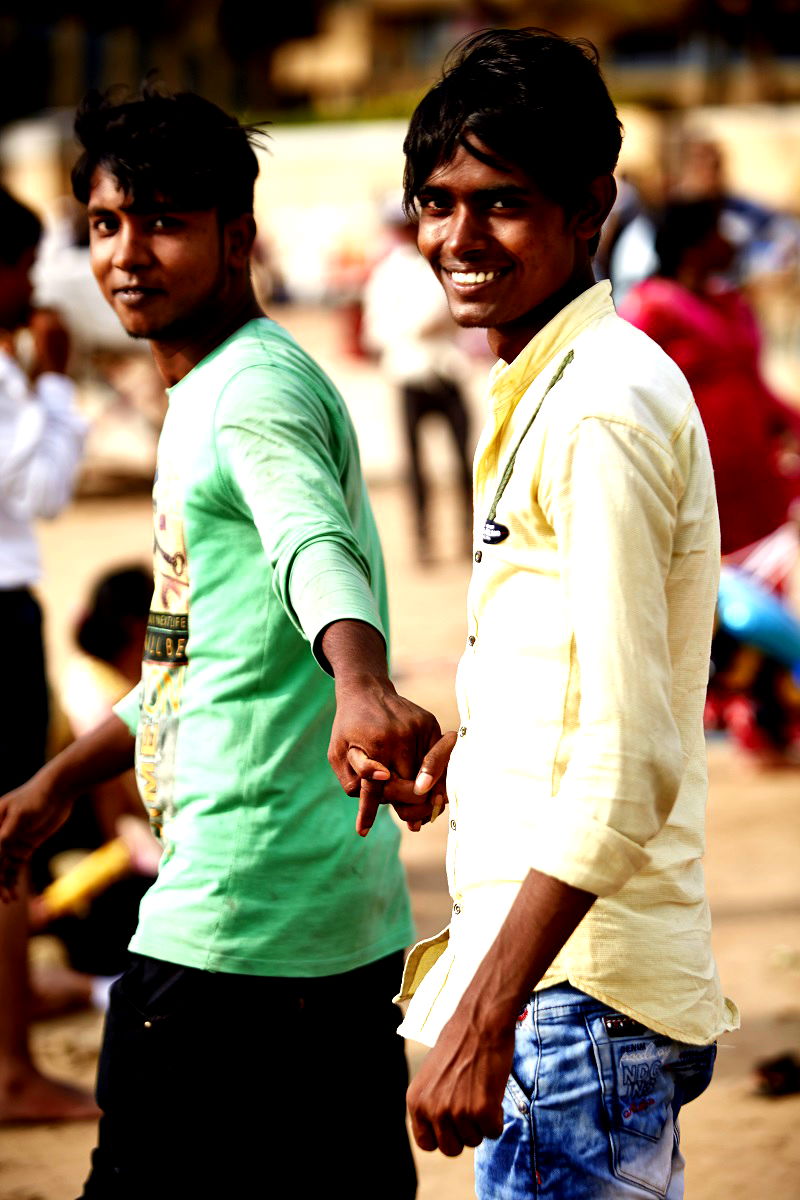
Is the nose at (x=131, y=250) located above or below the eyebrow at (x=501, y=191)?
below

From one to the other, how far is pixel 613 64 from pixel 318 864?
140ft

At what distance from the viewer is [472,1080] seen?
156 centimetres

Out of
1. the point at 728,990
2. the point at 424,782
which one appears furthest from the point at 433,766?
the point at 728,990

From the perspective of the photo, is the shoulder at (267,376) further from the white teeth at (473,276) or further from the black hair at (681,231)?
the black hair at (681,231)

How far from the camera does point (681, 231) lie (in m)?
5.24

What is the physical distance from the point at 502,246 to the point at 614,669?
50 centimetres

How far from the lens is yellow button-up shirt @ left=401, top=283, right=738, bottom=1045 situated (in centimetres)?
156

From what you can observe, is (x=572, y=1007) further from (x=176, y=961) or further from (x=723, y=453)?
(x=723, y=453)

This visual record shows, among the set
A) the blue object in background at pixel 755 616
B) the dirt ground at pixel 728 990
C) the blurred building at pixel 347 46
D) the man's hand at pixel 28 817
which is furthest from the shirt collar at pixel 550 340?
the blurred building at pixel 347 46

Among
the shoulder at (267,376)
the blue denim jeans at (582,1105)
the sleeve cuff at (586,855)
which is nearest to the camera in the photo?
the sleeve cuff at (586,855)

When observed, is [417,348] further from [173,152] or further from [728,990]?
[173,152]

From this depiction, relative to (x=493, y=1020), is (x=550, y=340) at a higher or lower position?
higher

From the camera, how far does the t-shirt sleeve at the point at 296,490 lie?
187cm

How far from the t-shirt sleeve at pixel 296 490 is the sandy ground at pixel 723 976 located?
0.95m
